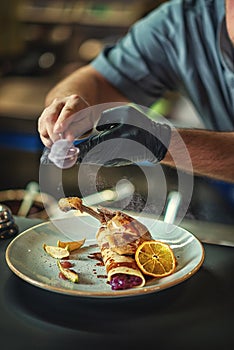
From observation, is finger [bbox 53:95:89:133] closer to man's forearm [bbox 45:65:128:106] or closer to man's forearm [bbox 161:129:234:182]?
man's forearm [bbox 161:129:234:182]

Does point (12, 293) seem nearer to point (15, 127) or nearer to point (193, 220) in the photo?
point (193, 220)

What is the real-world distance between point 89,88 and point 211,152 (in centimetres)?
56

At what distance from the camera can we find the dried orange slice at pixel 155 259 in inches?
43.4

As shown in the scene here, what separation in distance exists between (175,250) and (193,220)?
25cm

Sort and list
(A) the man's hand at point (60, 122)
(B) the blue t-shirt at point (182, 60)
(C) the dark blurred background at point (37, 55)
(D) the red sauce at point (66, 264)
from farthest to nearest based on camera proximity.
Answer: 1. (C) the dark blurred background at point (37, 55)
2. (B) the blue t-shirt at point (182, 60)
3. (A) the man's hand at point (60, 122)
4. (D) the red sauce at point (66, 264)

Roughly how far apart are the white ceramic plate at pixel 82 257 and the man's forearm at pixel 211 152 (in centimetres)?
26

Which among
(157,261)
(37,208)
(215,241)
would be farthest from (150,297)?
(37,208)

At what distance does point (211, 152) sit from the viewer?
1.55 m

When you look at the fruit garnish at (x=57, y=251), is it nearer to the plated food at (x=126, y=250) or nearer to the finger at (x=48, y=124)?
the plated food at (x=126, y=250)

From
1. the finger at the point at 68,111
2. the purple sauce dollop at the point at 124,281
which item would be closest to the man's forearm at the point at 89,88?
the finger at the point at 68,111

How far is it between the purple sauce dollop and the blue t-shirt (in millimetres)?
950

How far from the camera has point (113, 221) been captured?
1.21 m

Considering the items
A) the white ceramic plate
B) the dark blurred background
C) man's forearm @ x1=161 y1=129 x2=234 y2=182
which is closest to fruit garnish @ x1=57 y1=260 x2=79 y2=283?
the white ceramic plate

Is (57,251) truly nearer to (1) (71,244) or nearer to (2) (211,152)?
(1) (71,244)
